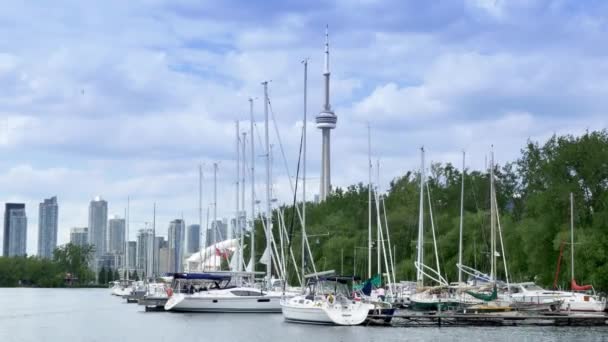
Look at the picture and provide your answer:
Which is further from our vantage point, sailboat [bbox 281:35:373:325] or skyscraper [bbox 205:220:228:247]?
skyscraper [bbox 205:220:228:247]

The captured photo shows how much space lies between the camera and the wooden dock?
227 ft

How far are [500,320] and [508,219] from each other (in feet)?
117

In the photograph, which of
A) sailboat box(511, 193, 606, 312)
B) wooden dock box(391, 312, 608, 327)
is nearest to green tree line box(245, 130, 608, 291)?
sailboat box(511, 193, 606, 312)

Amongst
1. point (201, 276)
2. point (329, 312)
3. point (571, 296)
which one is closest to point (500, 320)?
point (571, 296)

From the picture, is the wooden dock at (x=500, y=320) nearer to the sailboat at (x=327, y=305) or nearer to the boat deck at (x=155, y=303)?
the sailboat at (x=327, y=305)

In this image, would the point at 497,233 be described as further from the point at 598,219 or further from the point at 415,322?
the point at 415,322

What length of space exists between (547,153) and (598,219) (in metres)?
11.8

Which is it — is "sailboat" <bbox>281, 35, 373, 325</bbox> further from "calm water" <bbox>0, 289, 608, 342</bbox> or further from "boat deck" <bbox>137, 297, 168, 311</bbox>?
"boat deck" <bbox>137, 297, 168, 311</bbox>

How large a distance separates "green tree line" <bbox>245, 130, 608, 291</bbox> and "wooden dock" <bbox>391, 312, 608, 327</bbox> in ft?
38.6

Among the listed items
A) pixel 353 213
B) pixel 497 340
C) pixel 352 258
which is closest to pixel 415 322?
pixel 497 340

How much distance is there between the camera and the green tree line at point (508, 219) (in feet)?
285

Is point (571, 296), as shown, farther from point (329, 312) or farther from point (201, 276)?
point (201, 276)

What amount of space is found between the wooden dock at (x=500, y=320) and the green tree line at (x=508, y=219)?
1175cm

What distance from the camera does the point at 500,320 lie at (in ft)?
231
